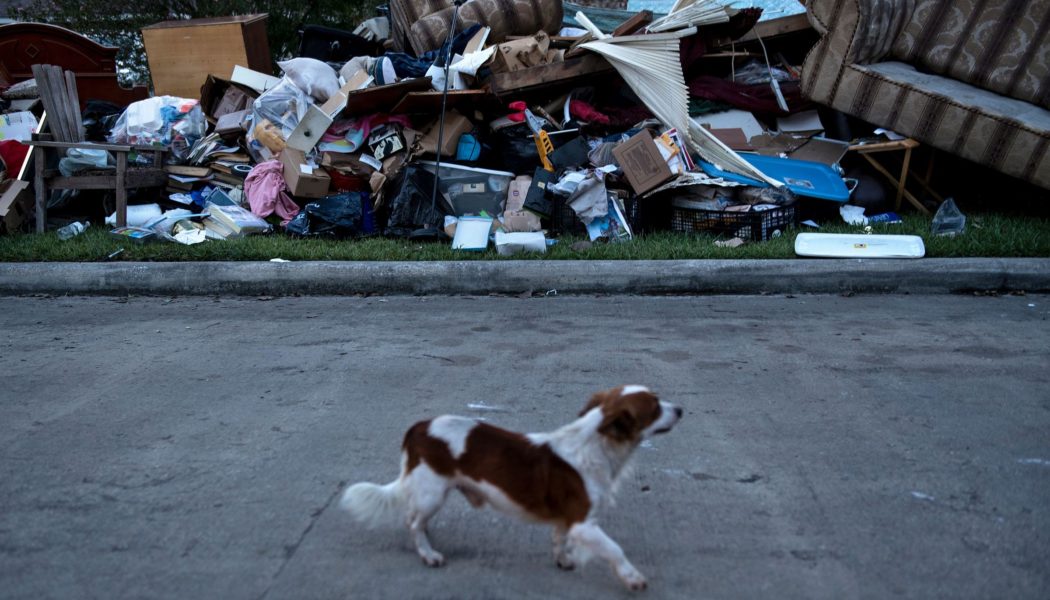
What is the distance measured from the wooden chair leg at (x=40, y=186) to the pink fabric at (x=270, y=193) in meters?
1.91

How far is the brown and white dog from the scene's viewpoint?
2.59 metres

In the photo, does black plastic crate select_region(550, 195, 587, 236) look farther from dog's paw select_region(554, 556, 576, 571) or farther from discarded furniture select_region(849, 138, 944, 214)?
dog's paw select_region(554, 556, 576, 571)

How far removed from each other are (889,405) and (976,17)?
6.70 meters

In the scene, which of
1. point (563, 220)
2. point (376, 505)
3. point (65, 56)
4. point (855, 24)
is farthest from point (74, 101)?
point (376, 505)

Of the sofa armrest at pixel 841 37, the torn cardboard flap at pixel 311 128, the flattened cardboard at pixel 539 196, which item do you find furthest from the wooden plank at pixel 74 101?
the sofa armrest at pixel 841 37

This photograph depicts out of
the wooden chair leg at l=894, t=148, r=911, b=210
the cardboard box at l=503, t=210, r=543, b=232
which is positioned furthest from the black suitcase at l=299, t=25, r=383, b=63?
the wooden chair leg at l=894, t=148, r=911, b=210

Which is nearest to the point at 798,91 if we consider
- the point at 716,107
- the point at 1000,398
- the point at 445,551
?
the point at 716,107

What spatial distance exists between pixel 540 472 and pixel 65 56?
37.0ft

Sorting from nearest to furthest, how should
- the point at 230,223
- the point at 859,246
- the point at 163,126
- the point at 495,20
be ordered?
the point at 859,246 < the point at 230,223 < the point at 163,126 < the point at 495,20

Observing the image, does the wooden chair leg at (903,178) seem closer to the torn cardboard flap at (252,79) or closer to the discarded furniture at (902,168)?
Answer: the discarded furniture at (902,168)

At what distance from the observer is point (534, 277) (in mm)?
6863

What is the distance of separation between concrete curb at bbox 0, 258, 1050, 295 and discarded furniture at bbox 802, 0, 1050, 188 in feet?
6.37

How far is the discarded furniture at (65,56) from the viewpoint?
11.4 m

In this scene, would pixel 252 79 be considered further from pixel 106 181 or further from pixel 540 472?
pixel 540 472
